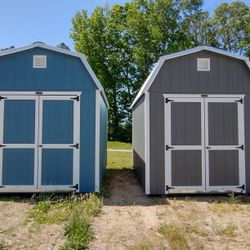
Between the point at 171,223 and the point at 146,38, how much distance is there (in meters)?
24.8

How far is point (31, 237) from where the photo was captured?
4.22 metres

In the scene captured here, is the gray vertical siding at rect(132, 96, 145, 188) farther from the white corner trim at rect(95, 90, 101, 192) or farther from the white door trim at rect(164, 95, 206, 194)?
the white corner trim at rect(95, 90, 101, 192)

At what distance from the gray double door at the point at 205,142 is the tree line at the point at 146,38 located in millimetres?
19143

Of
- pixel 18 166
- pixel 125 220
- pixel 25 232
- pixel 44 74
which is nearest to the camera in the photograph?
pixel 25 232

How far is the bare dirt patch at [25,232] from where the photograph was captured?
3.96 meters

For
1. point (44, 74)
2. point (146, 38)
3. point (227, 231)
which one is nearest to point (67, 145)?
point (44, 74)

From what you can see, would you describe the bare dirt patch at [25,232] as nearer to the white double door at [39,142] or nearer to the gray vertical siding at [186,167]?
the white double door at [39,142]

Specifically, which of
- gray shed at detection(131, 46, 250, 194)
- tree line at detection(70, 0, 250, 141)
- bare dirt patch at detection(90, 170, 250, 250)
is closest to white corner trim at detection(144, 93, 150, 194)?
gray shed at detection(131, 46, 250, 194)

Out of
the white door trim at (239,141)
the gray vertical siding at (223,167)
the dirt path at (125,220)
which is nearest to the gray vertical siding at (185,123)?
the white door trim at (239,141)

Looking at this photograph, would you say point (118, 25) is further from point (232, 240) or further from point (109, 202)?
point (232, 240)

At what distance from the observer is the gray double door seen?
6.83 m

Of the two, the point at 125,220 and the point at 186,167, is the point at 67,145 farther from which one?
the point at 186,167

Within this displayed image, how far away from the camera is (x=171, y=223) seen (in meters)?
4.84

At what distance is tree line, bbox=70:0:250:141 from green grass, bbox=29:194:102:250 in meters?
19.8
